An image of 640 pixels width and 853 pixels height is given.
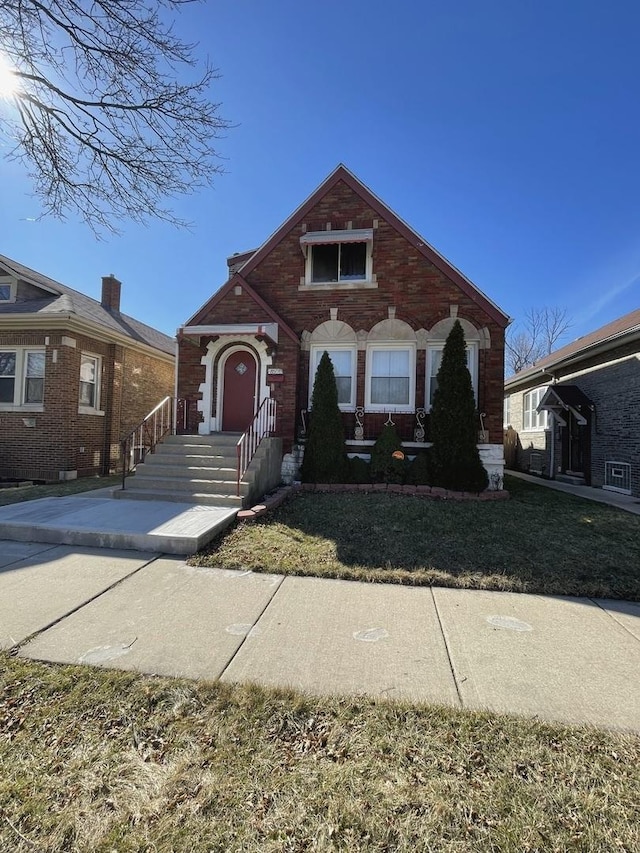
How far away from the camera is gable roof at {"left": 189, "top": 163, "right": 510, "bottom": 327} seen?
31.1ft

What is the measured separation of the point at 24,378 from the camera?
11.5 m

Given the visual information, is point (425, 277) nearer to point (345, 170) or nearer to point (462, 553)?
point (345, 170)

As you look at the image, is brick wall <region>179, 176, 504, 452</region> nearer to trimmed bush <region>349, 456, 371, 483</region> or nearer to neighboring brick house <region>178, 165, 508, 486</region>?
neighboring brick house <region>178, 165, 508, 486</region>

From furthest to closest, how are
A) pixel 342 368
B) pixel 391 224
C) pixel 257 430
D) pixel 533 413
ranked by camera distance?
pixel 533 413, pixel 342 368, pixel 391 224, pixel 257 430

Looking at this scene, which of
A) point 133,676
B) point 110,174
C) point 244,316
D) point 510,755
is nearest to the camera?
point 510,755

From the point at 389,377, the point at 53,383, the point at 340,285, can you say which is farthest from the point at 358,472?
the point at 53,383

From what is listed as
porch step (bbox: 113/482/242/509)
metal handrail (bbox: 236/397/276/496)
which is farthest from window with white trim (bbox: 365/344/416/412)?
porch step (bbox: 113/482/242/509)

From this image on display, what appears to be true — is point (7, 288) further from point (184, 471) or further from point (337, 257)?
point (337, 257)

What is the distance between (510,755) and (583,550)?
13.3 feet

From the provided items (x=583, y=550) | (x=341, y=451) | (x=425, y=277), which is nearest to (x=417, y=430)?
(x=341, y=451)

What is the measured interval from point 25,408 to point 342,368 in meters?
8.56

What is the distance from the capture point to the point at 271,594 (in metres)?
4.13

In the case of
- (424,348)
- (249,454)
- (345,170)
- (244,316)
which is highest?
(345,170)

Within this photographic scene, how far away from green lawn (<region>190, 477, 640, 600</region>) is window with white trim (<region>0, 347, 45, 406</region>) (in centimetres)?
841
